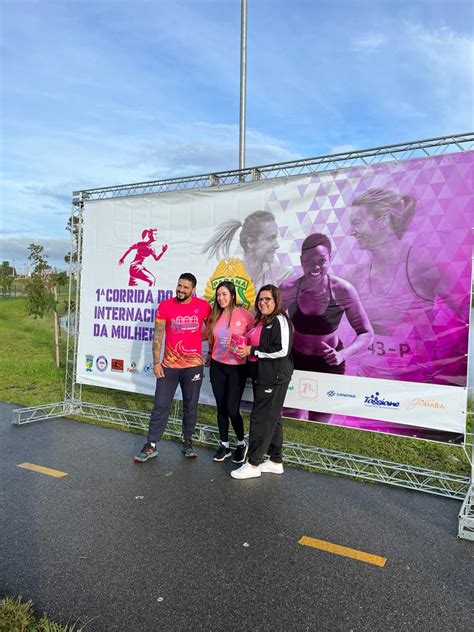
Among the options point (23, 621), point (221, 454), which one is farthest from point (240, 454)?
point (23, 621)

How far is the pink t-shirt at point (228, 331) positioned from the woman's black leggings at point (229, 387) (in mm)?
75

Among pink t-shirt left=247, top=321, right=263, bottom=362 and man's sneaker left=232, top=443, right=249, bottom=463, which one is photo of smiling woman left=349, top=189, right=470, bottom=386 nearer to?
pink t-shirt left=247, top=321, right=263, bottom=362

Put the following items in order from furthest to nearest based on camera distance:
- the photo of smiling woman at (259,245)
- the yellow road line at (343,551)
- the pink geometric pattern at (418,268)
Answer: the photo of smiling woman at (259,245) < the pink geometric pattern at (418,268) < the yellow road line at (343,551)

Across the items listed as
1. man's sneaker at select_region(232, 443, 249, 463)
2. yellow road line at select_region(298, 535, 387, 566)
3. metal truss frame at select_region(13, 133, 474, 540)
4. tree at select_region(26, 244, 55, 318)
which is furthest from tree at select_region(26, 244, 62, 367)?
yellow road line at select_region(298, 535, 387, 566)

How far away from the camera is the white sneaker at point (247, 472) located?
4781 mm

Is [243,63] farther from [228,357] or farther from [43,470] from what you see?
[43,470]

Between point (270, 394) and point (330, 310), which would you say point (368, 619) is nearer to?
point (270, 394)

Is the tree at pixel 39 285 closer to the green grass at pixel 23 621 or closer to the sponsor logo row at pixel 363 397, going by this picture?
the sponsor logo row at pixel 363 397

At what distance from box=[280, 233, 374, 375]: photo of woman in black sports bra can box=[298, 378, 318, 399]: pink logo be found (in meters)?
0.12

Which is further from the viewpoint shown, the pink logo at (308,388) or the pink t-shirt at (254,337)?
the pink logo at (308,388)

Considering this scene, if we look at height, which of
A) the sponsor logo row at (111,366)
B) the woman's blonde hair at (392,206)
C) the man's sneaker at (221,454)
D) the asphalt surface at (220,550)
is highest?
the woman's blonde hair at (392,206)

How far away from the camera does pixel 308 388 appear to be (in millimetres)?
5117

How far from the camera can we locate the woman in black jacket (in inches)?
184

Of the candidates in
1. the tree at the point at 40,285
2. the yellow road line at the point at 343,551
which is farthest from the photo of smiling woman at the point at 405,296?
the tree at the point at 40,285
